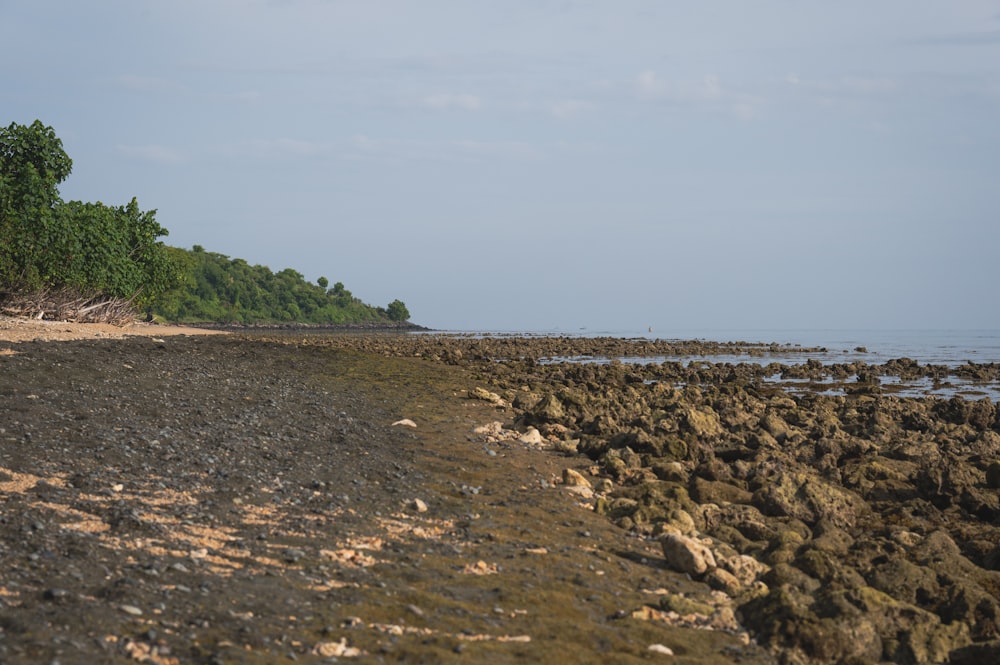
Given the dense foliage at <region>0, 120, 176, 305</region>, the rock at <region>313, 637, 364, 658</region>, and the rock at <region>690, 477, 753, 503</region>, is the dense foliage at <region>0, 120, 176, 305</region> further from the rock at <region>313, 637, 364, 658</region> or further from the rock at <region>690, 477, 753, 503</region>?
the rock at <region>313, 637, 364, 658</region>

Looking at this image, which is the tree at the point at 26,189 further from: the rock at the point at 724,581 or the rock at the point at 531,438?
the rock at the point at 724,581

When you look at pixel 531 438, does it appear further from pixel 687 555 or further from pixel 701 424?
pixel 687 555

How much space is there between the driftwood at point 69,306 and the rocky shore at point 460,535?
3674cm

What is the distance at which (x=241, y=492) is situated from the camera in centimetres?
1179

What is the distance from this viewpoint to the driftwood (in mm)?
54094

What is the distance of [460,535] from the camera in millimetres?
11242

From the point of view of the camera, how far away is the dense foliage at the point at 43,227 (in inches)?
1914

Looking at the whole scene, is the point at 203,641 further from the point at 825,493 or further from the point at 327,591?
the point at 825,493

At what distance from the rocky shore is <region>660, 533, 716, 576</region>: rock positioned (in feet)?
0.13

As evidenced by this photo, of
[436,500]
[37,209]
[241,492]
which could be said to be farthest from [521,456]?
[37,209]

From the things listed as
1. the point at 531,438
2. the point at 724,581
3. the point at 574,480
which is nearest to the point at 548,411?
the point at 531,438

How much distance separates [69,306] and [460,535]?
210ft

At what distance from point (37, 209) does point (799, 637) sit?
51.7 meters

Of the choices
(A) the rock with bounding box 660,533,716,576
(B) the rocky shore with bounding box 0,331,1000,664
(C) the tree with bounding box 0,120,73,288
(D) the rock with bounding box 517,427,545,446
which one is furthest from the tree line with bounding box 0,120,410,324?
(A) the rock with bounding box 660,533,716,576
